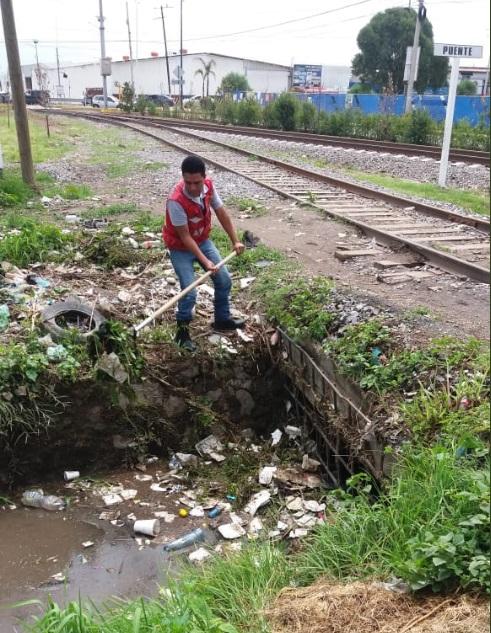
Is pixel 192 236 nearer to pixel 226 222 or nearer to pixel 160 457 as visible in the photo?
pixel 226 222

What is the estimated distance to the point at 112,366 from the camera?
4.50 meters

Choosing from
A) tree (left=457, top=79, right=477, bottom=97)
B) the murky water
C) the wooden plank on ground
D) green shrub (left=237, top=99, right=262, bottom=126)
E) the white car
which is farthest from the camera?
the white car

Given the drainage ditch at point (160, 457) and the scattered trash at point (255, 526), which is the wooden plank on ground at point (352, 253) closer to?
the drainage ditch at point (160, 457)

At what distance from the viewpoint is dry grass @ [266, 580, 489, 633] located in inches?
88.6

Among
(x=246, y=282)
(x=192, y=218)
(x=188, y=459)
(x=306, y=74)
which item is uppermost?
(x=306, y=74)

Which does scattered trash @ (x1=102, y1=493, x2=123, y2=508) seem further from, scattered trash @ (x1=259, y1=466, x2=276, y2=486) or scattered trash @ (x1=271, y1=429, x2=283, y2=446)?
scattered trash @ (x1=271, y1=429, x2=283, y2=446)

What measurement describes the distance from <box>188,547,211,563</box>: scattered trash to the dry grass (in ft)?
3.83

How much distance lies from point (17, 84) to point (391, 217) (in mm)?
6430

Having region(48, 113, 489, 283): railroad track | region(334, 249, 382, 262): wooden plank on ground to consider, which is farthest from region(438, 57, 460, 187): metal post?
region(334, 249, 382, 262): wooden plank on ground

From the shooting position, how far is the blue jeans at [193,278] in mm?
4777

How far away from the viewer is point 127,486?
14.9 ft

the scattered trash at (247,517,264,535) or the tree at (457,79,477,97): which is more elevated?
the tree at (457,79,477,97)

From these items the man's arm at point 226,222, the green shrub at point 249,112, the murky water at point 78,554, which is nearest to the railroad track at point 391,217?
the man's arm at point 226,222

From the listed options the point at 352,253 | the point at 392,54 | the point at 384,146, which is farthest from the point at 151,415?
the point at 392,54
